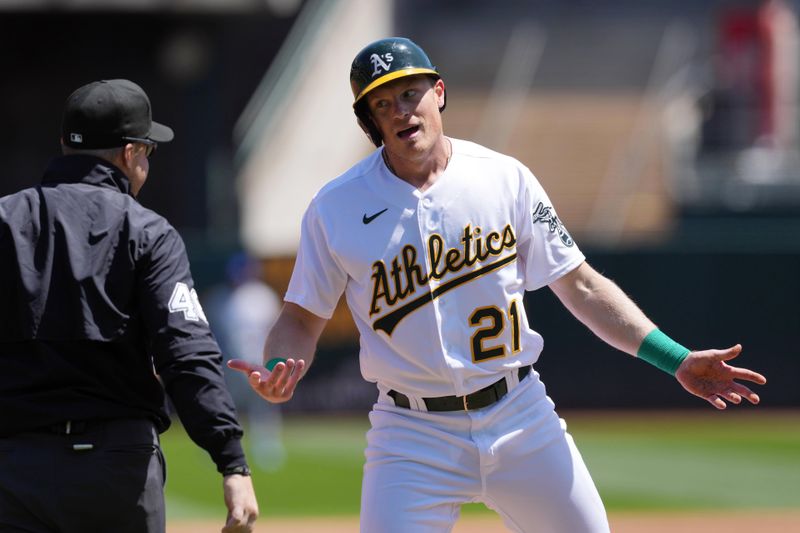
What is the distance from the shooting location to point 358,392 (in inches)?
736

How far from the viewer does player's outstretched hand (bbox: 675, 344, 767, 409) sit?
4619mm

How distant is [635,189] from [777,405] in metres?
5.82

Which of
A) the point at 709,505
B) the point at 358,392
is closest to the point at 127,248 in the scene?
the point at 709,505

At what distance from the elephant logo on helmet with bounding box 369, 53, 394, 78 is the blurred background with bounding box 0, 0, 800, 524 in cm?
1070

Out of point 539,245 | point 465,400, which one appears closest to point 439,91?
point 539,245

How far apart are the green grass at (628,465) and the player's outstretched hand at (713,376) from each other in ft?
21.3

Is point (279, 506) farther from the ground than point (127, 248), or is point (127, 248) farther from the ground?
point (127, 248)

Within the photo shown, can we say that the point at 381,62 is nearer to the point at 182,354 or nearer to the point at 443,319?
the point at 443,319

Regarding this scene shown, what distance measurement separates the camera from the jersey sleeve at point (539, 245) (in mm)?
4730

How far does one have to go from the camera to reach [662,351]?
184 inches

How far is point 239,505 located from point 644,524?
665 centimetres

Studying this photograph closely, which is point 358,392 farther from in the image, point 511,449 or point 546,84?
point 511,449

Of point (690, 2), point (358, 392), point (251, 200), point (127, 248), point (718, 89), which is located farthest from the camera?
point (690, 2)

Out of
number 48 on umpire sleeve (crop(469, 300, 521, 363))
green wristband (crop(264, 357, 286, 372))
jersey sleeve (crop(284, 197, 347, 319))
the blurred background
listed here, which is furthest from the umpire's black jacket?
the blurred background
